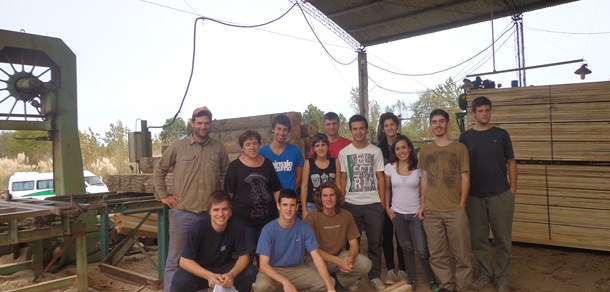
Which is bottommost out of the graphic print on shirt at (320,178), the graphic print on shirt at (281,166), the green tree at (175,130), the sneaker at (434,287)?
the sneaker at (434,287)

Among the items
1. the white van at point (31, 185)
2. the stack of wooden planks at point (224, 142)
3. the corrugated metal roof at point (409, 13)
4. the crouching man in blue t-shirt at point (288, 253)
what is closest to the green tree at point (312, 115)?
the corrugated metal roof at point (409, 13)

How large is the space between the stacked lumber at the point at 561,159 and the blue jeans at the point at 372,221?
2584 millimetres

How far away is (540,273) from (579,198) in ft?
3.70

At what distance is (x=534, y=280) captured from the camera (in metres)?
4.73

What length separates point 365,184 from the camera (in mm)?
4227

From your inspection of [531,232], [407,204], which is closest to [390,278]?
[407,204]

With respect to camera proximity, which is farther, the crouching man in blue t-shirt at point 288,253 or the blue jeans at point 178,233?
the blue jeans at point 178,233

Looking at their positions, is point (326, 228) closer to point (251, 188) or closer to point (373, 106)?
point (251, 188)

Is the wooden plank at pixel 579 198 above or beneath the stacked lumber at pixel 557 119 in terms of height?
beneath

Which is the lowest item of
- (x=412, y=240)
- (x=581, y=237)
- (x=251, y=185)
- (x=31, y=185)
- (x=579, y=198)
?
(x=581, y=237)

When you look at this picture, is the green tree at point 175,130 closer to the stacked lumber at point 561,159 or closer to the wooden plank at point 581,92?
the stacked lumber at point 561,159

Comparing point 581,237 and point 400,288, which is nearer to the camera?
point 400,288

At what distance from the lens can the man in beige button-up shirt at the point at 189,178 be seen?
4094 mm

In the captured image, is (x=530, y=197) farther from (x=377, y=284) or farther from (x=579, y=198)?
(x=377, y=284)
